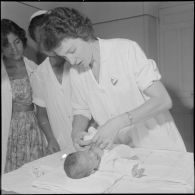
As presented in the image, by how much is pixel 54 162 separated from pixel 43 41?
456 mm

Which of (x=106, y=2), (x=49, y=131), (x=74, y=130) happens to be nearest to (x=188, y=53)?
(x=106, y=2)

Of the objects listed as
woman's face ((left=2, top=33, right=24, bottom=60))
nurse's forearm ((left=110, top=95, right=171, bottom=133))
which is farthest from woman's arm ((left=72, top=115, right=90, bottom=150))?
woman's face ((left=2, top=33, right=24, bottom=60))

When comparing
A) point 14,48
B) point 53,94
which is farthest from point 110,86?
point 14,48

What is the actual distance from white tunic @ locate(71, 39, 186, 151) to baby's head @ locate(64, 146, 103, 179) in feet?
0.71

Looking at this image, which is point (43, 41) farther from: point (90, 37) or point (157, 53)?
point (157, 53)

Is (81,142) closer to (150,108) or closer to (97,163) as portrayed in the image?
(97,163)

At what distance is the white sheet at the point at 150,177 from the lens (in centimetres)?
76

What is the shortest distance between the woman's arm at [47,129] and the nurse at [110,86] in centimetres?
13

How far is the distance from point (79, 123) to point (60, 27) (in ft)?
1.42

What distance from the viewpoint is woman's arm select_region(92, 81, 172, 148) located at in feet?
2.95

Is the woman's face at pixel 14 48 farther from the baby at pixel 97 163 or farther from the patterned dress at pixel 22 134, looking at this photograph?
the baby at pixel 97 163

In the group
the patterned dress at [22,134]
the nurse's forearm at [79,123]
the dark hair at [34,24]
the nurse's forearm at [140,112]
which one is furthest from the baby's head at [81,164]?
the dark hair at [34,24]

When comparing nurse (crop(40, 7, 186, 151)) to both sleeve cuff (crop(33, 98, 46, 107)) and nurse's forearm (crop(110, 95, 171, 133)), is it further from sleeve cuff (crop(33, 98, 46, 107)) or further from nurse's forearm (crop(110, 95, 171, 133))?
sleeve cuff (crop(33, 98, 46, 107))

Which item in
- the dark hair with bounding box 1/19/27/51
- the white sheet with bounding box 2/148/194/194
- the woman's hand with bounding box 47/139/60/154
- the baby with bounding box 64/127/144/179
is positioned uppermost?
the dark hair with bounding box 1/19/27/51
